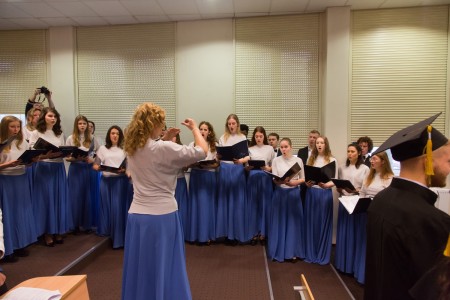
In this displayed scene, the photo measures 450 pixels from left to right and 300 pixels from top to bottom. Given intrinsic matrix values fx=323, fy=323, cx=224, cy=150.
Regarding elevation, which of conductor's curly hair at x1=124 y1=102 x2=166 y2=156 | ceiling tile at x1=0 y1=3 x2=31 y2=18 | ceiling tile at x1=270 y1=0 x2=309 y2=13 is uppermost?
ceiling tile at x1=270 y1=0 x2=309 y2=13

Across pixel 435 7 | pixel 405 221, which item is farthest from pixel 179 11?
pixel 405 221

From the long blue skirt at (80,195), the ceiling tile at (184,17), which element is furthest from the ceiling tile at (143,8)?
the long blue skirt at (80,195)

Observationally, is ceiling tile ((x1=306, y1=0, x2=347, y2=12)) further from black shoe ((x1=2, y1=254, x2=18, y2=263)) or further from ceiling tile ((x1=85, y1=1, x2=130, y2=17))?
black shoe ((x1=2, y1=254, x2=18, y2=263))

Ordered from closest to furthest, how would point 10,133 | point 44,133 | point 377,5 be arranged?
point 10,133, point 44,133, point 377,5

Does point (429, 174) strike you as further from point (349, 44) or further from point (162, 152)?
point (349, 44)

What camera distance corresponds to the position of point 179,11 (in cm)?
515

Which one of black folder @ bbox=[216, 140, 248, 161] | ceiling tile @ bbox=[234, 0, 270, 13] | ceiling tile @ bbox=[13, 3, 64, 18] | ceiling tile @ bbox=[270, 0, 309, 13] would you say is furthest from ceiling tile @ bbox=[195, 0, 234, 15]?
ceiling tile @ bbox=[13, 3, 64, 18]

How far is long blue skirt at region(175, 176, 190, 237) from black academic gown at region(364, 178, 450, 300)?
11.3 ft

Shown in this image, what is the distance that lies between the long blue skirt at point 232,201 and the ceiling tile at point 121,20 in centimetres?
308

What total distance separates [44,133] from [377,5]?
510cm

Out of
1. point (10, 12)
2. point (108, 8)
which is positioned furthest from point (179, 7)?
point (10, 12)

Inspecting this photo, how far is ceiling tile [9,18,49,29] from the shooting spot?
18.1 ft

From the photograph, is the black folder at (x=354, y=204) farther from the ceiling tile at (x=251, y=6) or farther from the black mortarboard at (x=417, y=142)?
the ceiling tile at (x=251, y=6)

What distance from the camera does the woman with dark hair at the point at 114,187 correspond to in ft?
14.3
